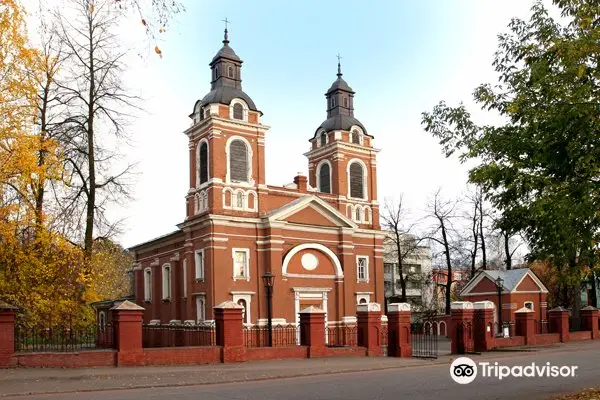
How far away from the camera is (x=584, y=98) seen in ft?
32.9

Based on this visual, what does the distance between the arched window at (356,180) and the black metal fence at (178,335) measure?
48.1 ft

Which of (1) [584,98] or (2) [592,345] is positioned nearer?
(1) [584,98]

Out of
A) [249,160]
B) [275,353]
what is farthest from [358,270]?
[275,353]

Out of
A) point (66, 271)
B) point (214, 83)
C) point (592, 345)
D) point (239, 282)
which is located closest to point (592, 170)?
point (66, 271)

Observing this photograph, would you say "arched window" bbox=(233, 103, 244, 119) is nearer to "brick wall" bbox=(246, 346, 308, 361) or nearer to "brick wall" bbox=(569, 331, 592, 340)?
"brick wall" bbox=(246, 346, 308, 361)

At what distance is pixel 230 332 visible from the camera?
21812 mm

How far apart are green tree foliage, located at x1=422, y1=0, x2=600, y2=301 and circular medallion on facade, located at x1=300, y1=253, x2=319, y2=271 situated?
2563cm

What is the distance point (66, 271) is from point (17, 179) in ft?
24.5

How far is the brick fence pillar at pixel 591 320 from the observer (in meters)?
36.5

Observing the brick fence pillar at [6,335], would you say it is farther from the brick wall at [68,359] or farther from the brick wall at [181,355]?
the brick wall at [181,355]

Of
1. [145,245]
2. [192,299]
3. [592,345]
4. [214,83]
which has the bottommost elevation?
[592,345]

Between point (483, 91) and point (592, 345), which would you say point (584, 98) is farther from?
point (592, 345)

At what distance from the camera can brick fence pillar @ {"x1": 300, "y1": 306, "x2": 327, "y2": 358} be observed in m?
23.9

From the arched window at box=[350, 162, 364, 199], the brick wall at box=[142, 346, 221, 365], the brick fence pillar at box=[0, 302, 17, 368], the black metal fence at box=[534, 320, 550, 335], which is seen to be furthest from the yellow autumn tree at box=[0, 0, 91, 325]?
the black metal fence at box=[534, 320, 550, 335]
